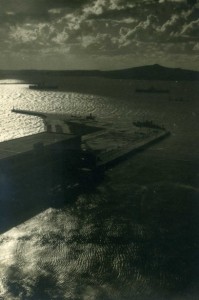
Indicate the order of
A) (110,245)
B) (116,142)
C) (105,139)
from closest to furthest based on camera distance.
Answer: (110,245), (116,142), (105,139)

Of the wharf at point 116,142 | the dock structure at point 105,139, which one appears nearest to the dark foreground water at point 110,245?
the dock structure at point 105,139

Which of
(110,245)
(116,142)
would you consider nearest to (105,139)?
(116,142)

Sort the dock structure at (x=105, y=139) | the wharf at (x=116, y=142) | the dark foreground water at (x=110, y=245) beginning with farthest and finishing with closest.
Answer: the wharf at (x=116, y=142), the dock structure at (x=105, y=139), the dark foreground water at (x=110, y=245)

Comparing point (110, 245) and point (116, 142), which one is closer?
point (110, 245)

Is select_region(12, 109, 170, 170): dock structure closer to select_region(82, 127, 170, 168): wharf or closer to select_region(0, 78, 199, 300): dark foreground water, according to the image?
select_region(82, 127, 170, 168): wharf

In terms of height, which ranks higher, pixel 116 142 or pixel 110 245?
pixel 116 142

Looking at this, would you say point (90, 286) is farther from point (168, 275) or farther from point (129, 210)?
point (129, 210)

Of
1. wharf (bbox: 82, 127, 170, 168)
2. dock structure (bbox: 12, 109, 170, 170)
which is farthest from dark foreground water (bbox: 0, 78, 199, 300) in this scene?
wharf (bbox: 82, 127, 170, 168)

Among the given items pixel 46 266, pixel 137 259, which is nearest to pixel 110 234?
pixel 137 259

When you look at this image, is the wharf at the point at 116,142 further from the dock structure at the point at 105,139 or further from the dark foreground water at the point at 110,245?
the dark foreground water at the point at 110,245

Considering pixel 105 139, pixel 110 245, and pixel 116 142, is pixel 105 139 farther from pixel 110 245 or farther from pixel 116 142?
pixel 110 245
